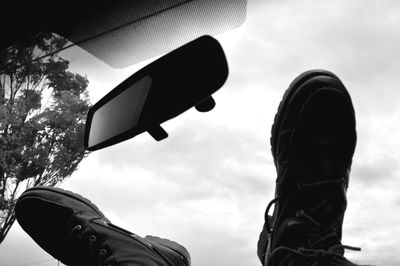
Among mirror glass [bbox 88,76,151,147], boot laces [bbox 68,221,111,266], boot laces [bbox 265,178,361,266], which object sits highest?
mirror glass [bbox 88,76,151,147]

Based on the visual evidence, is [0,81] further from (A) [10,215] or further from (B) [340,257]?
(B) [340,257]

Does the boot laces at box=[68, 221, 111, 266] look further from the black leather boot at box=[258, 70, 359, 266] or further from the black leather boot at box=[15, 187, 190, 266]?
the black leather boot at box=[258, 70, 359, 266]

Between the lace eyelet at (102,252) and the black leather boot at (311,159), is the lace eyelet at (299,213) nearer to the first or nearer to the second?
the black leather boot at (311,159)

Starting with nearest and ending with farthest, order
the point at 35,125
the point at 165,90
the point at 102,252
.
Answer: the point at 165,90
the point at 102,252
the point at 35,125

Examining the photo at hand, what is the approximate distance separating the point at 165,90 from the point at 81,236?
66 cm

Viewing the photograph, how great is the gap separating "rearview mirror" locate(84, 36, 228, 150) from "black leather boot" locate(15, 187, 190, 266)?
Result: 388mm

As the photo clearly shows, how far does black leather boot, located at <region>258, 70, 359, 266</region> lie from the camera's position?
107 centimetres

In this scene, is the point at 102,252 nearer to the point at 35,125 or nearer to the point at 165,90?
the point at 165,90

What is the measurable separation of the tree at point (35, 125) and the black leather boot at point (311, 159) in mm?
7534

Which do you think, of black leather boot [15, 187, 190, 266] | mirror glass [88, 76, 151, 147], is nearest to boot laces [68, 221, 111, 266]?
black leather boot [15, 187, 190, 266]

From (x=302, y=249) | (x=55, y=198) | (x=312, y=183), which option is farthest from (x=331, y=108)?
(x=55, y=198)

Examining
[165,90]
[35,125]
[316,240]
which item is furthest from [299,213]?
[35,125]

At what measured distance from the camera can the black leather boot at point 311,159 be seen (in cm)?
107

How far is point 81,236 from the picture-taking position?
119cm
